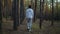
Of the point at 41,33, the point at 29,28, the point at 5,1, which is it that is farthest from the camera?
the point at 5,1

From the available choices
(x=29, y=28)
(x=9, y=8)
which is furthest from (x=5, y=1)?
(x=29, y=28)

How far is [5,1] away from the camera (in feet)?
76.1

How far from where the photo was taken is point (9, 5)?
83.6 ft

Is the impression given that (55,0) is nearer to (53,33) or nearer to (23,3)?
(23,3)

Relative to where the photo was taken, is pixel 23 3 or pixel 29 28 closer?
pixel 29 28

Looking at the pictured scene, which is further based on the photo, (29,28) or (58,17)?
(58,17)

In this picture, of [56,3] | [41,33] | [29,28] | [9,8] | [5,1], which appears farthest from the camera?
[9,8]

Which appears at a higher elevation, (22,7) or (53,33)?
(22,7)

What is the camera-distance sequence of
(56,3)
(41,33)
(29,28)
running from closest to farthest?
(41,33), (29,28), (56,3)

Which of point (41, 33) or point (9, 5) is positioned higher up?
point (9, 5)

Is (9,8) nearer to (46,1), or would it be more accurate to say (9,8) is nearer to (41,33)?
(46,1)

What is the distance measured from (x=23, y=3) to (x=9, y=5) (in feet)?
9.10

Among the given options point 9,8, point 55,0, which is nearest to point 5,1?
point 9,8

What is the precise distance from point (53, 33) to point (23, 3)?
11182 millimetres
